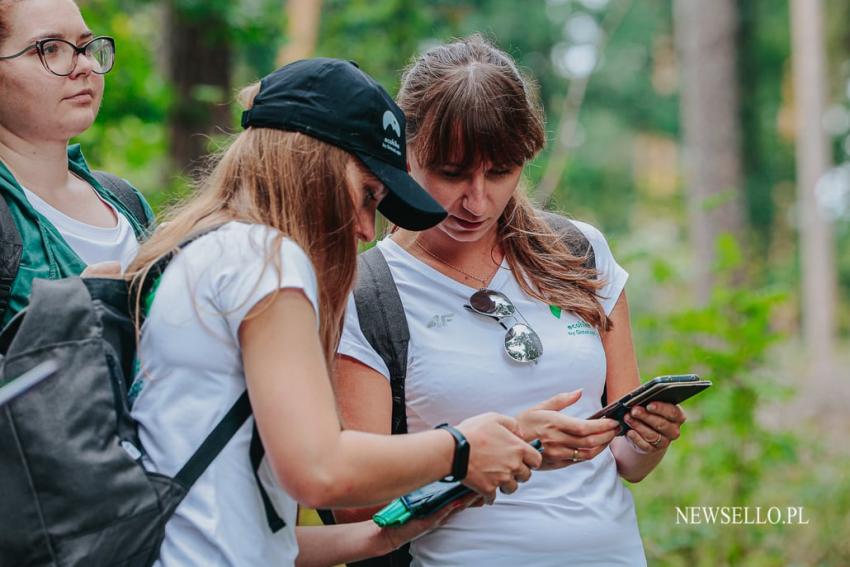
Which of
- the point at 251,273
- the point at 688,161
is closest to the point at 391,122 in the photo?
the point at 251,273

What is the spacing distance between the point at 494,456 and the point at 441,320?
1.87 ft

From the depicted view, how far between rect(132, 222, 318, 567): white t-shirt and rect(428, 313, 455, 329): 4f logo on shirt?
694mm

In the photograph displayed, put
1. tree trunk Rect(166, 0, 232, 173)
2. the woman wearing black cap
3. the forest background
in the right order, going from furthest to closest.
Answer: tree trunk Rect(166, 0, 232, 173), the forest background, the woman wearing black cap

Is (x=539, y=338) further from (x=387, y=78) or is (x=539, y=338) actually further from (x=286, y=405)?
(x=387, y=78)

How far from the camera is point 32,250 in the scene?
2088 millimetres

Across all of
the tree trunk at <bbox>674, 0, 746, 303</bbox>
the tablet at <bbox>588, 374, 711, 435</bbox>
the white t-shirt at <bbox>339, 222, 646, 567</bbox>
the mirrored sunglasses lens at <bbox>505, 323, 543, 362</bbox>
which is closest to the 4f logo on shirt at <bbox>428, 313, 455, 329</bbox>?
the white t-shirt at <bbox>339, 222, 646, 567</bbox>

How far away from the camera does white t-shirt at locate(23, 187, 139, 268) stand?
2217mm

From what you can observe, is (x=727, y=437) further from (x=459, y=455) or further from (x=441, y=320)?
(x=459, y=455)

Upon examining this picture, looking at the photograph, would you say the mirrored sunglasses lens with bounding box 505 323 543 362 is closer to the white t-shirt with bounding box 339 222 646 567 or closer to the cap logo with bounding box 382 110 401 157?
the white t-shirt with bounding box 339 222 646 567

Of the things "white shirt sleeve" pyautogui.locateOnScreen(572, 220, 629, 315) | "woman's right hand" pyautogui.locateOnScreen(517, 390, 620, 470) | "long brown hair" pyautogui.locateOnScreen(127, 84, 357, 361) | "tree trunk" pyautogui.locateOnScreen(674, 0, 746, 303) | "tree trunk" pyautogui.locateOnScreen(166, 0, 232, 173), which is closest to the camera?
"long brown hair" pyautogui.locateOnScreen(127, 84, 357, 361)

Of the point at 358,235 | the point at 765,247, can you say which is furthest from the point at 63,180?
the point at 765,247

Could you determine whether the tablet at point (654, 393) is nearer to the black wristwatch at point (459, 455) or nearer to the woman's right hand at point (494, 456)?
the woman's right hand at point (494, 456)

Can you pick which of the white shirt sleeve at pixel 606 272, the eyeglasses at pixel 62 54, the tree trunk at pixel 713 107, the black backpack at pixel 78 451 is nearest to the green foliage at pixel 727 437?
the white shirt sleeve at pixel 606 272

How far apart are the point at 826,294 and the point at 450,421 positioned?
15176 millimetres
